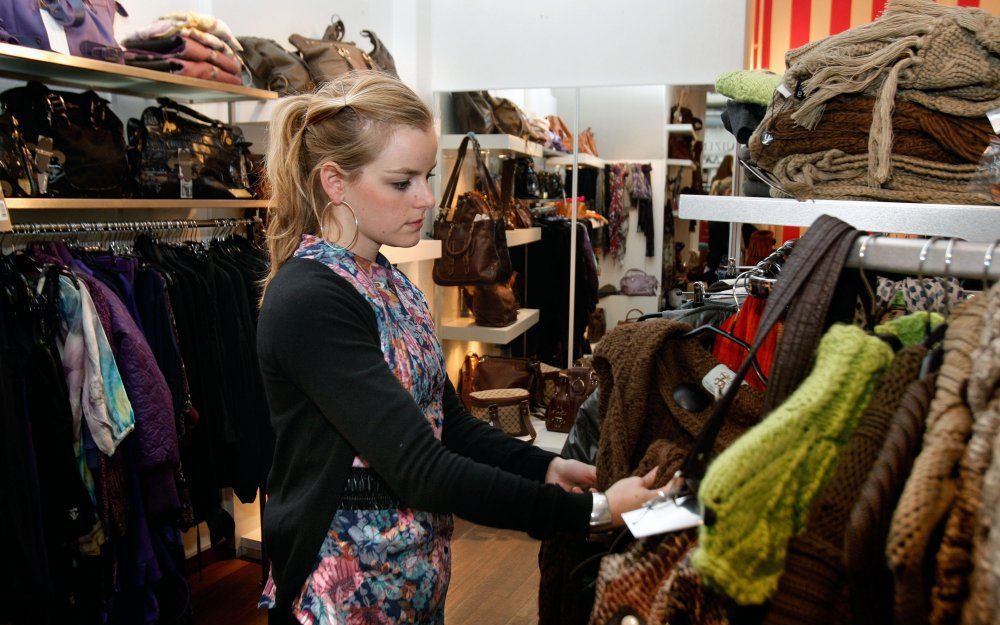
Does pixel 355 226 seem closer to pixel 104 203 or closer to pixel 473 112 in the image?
pixel 104 203

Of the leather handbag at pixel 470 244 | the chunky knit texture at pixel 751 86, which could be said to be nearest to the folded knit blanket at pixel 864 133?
the chunky knit texture at pixel 751 86

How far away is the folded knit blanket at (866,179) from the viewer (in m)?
1.01

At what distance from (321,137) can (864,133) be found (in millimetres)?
881

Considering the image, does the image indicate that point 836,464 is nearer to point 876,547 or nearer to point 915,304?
point 876,547

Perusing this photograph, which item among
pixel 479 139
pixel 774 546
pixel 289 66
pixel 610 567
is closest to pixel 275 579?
pixel 610 567

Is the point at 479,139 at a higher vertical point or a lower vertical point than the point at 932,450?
higher

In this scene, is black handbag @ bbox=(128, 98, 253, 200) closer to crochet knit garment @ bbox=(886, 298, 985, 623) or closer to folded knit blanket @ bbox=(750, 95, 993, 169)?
folded knit blanket @ bbox=(750, 95, 993, 169)

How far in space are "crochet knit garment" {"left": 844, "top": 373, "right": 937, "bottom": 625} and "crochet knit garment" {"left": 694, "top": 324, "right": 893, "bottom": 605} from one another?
0.05 metres

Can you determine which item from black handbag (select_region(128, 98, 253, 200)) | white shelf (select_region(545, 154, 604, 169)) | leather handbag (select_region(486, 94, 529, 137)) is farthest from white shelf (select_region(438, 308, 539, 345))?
black handbag (select_region(128, 98, 253, 200))

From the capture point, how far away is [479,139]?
4.31m

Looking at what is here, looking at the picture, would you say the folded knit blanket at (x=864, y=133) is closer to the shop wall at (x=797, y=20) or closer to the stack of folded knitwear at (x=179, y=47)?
the stack of folded knitwear at (x=179, y=47)

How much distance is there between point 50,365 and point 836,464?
80.4 inches

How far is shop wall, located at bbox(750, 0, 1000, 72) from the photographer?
343 centimetres

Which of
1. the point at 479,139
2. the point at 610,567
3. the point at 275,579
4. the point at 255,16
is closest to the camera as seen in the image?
the point at 610,567
